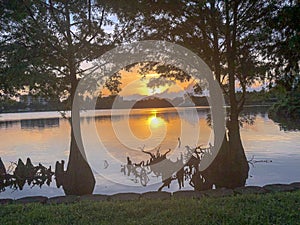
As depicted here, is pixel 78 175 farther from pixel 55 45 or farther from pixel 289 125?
pixel 289 125

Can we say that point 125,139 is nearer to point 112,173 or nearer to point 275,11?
point 112,173

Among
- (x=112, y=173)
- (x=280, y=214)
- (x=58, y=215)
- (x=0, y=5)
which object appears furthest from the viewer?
(x=112, y=173)

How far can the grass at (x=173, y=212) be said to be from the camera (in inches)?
151

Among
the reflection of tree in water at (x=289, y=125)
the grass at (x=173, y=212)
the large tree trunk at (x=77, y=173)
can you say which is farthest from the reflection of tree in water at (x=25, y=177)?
the reflection of tree in water at (x=289, y=125)

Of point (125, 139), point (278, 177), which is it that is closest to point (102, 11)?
point (278, 177)

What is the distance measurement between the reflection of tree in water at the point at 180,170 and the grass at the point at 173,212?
6.15 metres

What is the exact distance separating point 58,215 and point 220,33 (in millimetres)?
7676

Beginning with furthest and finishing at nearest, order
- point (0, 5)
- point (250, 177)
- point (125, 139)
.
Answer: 1. point (125, 139)
2. point (250, 177)
3. point (0, 5)

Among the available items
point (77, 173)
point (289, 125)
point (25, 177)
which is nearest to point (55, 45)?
point (77, 173)

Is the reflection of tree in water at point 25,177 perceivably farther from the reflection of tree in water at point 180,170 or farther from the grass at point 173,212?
the grass at point 173,212

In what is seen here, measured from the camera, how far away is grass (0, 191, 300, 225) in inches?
151

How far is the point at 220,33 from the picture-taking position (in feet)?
33.6

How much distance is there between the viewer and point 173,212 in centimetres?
413

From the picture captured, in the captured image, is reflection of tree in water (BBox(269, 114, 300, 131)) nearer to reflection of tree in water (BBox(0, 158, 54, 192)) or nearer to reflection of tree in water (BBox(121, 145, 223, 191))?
reflection of tree in water (BBox(121, 145, 223, 191))
